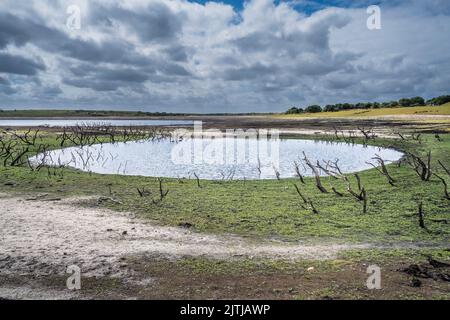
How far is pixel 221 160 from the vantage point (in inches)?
1287

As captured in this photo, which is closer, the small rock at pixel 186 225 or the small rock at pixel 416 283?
the small rock at pixel 416 283

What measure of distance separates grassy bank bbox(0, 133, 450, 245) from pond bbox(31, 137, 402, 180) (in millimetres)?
3758

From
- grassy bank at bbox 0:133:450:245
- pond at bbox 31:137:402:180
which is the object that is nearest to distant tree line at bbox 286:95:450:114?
pond at bbox 31:137:402:180

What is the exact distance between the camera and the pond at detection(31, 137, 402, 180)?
87.2 ft

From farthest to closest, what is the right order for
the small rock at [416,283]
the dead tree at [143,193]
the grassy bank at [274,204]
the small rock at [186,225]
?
the dead tree at [143,193] → the small rock at [186,225] → the grassy bank at [274,204] → the small rock at [416,283]

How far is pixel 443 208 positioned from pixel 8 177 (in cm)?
2110

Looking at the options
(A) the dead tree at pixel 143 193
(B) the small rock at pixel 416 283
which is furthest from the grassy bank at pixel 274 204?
(B) the small rock at pixel 416 283

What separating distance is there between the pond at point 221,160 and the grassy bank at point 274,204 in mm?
3758

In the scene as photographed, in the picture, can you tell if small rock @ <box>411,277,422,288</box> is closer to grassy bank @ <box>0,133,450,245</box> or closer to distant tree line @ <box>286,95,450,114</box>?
grassy bank @ <box>0,133,450,245</box>

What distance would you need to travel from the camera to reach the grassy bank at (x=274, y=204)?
11.9m

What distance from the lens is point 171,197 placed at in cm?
1709

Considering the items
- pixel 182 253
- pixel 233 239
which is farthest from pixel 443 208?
pixel 182 253

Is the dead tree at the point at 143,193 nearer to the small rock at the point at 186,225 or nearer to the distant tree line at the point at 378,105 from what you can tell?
the small rock at the point at 186,225
